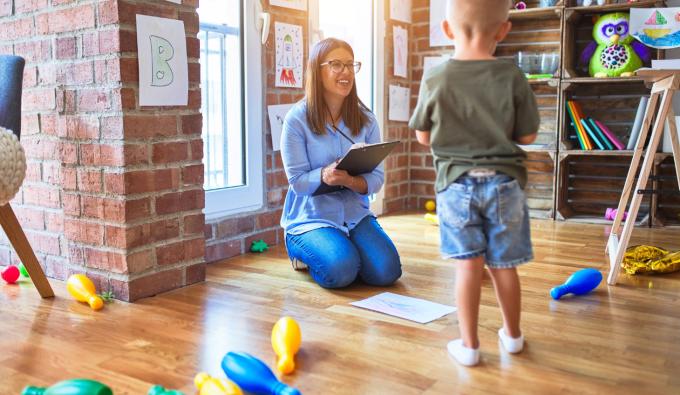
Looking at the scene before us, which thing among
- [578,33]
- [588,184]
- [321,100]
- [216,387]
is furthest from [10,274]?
[578,33]

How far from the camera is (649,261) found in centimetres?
241

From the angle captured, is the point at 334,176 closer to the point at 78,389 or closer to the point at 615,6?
the point at 78,389

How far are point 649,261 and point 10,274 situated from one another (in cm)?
222

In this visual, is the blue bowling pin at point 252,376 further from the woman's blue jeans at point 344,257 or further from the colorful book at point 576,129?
the colorful book at point 576,129

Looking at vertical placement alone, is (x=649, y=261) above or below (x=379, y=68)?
below

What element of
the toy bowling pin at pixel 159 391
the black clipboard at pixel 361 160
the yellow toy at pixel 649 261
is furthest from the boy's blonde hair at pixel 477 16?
the yellow toy at pixel 649 261

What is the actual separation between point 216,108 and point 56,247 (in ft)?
2.70

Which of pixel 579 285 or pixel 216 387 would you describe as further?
pixel 579 285

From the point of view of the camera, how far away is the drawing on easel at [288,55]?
293 centimetres

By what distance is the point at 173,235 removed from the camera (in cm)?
217

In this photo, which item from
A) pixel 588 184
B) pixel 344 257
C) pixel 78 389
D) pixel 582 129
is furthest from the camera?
pixel 588 184

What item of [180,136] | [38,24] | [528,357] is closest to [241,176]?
[180,136]

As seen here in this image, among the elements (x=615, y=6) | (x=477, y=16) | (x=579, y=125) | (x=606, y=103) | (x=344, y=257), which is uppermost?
(x=615, y=6)

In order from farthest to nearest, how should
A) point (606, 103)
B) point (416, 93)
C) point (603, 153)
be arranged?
point (416, 93)
point (606, 103)
point (603, 153)
